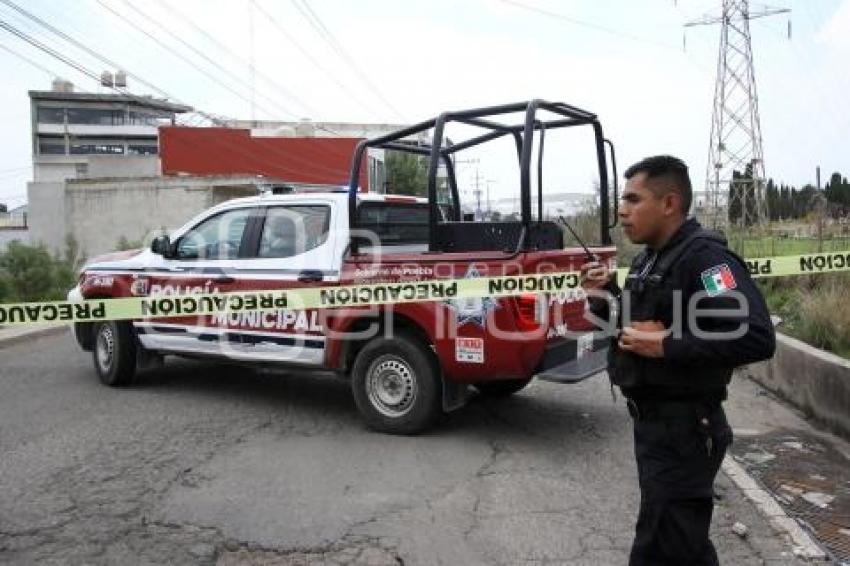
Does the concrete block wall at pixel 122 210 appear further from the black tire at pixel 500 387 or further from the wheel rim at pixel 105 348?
the black tire at pixel 500 387

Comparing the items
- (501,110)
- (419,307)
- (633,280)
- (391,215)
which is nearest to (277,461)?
(419,307)

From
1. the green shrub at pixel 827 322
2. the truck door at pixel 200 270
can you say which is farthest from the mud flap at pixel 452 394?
the green shrub at pixel 827 322

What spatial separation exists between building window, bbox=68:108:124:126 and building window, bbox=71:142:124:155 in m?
3.00

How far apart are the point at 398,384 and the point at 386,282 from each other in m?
0.80

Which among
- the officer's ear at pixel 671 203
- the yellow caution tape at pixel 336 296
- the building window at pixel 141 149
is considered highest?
the building window at pixel 141 149

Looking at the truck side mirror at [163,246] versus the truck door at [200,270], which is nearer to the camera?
the truck door at [200,270]

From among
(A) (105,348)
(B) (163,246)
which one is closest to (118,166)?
(A) (105,348)

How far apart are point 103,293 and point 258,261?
208cm

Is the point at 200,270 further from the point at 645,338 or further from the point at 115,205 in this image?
the point at 115,205

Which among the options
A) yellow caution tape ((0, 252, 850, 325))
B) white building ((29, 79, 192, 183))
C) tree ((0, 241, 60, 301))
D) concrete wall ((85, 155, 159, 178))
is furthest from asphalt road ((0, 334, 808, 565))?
white building ((29, 79, 192, 183))

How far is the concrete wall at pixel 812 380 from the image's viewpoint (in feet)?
20.5

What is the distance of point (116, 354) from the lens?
7.99m

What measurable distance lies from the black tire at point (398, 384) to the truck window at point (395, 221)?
3.52ft

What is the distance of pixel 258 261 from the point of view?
7.01m
